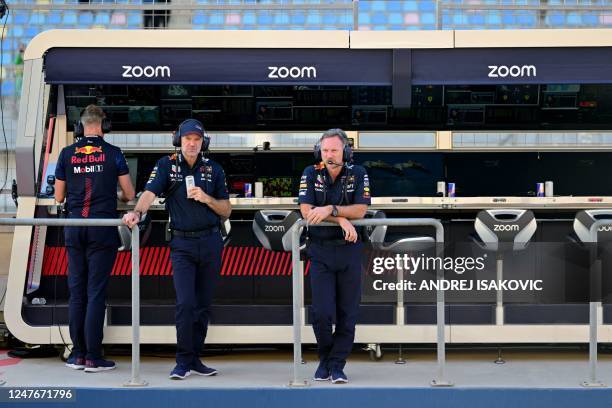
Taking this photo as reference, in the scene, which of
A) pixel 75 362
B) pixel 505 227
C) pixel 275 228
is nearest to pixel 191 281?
pixel 75 362

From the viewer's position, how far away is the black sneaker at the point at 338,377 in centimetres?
514

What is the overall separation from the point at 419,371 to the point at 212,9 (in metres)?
3.35

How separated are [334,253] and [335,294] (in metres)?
0.26

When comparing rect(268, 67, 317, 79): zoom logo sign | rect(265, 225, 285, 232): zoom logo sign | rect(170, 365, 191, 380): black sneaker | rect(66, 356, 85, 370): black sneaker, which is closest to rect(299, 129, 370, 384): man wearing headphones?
rect(170, 365, 191, 380): black sneaker

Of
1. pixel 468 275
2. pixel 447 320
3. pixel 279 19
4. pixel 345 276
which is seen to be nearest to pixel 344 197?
pixel 345 276

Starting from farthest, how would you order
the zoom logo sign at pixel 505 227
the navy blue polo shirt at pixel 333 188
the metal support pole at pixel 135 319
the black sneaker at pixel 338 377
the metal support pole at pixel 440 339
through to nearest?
1. the zoom logo sign at pixel 505 227
2. the navy blue polo shirt at pixel 333 188
3. the black sneaker at pixel 338 377
4. the metal support pole at pixel 135 319
5. the metal support pole at pixel 440 339

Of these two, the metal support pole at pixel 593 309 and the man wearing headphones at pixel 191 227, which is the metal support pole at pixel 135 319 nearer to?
the man wearing headphones at pixel 191 227

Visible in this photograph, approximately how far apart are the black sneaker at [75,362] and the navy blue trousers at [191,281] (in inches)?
29.1

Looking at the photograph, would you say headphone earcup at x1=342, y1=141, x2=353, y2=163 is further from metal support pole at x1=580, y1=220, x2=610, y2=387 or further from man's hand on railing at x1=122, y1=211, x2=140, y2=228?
metal support pole at x1=580, y1=220, x2=610, y2=387

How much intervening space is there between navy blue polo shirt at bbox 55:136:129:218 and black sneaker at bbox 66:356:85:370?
895mm

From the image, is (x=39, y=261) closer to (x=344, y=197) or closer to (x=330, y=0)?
(x=344, y=197)

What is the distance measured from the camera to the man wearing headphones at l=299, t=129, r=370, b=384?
5277 mm

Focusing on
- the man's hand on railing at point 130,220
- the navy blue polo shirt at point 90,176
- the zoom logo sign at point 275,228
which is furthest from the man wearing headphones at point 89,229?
the zoom logo sign at point 275,228

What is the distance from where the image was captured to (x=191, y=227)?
5.50 meters
